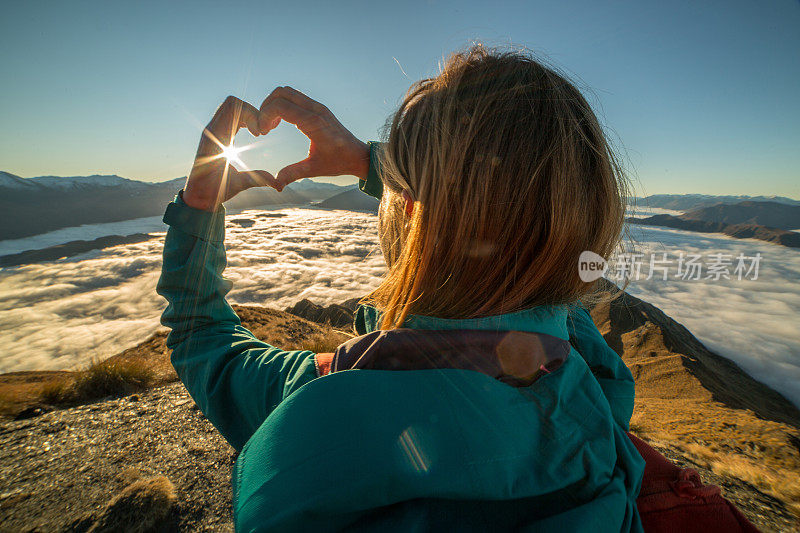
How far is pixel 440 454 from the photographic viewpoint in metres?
0.54

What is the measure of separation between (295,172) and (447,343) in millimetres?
877

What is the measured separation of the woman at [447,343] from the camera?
524 mm

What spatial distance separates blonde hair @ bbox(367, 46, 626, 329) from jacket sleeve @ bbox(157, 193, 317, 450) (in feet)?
1.23

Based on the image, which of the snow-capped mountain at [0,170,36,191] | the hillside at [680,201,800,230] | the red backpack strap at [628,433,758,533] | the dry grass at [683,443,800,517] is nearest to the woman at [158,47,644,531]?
the red backpack strap at [628,433,758,533]

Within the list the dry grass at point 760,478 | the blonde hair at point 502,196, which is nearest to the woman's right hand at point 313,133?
the blonde hair at point 502,196

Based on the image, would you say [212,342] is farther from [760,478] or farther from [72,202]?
[72,202]

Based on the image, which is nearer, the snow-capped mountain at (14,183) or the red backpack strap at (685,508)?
the red backpack strap at (685,508)

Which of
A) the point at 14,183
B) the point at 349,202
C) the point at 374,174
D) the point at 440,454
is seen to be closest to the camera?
the point at 440,454

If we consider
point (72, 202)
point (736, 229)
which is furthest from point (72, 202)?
point (736, 229)

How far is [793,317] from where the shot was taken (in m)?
70.8

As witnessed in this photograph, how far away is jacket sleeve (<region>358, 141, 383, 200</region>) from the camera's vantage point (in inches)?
51.3

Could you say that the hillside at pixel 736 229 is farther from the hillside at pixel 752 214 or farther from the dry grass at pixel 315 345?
the dry grass at pixel 315 345

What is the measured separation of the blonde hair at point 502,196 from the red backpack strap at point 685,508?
0.48m

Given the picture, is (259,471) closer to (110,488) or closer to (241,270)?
(110,488)
